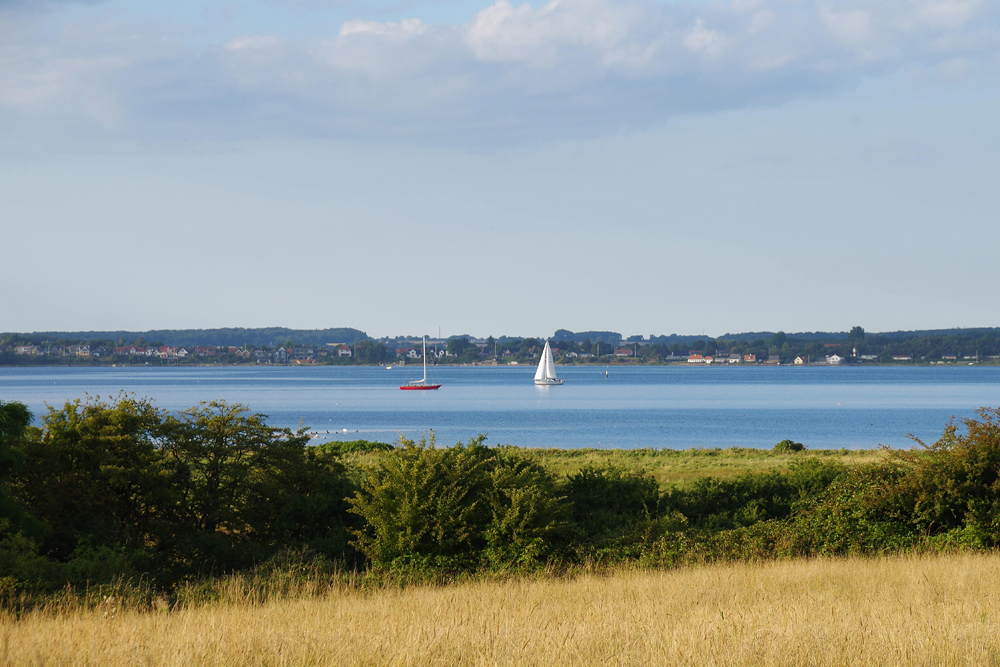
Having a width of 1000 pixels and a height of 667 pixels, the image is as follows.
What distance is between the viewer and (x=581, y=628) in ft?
24.3

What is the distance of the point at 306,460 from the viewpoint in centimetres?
2206

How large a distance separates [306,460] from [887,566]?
1417 cm

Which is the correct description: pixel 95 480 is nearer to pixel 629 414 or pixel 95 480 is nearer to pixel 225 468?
pixel 225 468

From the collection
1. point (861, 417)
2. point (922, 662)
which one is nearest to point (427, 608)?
point (922, 662)

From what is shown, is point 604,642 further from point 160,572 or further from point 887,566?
point 160,572

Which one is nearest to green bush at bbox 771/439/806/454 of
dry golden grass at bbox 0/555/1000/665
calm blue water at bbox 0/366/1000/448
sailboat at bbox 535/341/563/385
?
calm blue water at bbox 0/366/1000/448

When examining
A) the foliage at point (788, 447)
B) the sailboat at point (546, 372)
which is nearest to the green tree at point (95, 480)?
the foliage at point (788, 447)

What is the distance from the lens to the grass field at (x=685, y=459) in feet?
129

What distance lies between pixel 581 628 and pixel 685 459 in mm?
43237

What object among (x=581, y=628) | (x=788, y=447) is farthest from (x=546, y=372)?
(x=581, y=628)

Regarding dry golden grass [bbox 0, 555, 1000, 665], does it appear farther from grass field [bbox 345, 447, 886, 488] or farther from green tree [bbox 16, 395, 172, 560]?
grass field [bbox 345, 447, 886, 488]

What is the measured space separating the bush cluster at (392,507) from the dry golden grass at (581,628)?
4504 mm

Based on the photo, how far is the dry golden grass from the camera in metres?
6.32

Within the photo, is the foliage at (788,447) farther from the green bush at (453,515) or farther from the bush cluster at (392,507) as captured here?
the green bush at (453,515)
